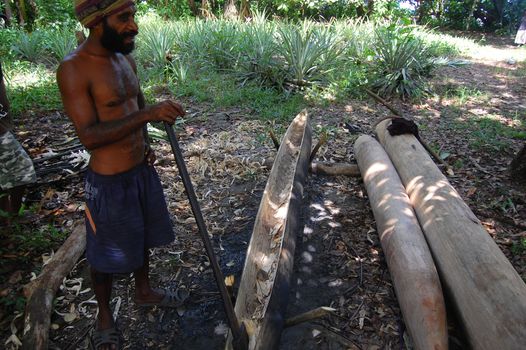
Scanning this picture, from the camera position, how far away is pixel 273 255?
2.76 m

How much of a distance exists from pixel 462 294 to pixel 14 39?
9.81m

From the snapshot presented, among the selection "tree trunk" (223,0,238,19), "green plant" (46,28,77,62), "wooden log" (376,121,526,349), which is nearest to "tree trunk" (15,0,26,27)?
"green plant" (46,28,77,62)

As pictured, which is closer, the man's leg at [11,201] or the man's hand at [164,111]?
the man's hand at [164,111]

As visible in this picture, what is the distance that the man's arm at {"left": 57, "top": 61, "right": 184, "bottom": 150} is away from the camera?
5.31 ft

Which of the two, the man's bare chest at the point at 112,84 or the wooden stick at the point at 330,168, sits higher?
the man's bare chest at the point at 112,84

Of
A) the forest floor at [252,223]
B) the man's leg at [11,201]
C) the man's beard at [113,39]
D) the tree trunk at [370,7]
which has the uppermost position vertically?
the man's beard at [113,39]

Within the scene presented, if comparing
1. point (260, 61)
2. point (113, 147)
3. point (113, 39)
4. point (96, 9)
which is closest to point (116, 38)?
point (113, 39)

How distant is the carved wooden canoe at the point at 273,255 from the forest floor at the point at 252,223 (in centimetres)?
Answer: 26

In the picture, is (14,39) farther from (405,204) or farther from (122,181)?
(405,204)

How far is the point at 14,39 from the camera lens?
811cm

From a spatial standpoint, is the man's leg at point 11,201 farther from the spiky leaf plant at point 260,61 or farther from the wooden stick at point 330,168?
the spiky leaf plant at point 260,61

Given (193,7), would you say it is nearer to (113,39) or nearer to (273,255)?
(273,255)

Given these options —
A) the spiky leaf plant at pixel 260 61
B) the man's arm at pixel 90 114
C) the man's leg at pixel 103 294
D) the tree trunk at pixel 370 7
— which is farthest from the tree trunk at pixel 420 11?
the man's leg at pixel 103 294

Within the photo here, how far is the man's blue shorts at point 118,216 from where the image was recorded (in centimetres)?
191
